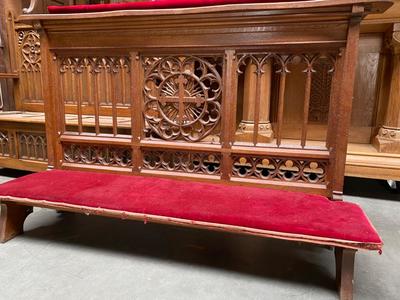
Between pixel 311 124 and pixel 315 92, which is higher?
pixel 315 92

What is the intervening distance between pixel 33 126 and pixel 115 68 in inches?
58.3

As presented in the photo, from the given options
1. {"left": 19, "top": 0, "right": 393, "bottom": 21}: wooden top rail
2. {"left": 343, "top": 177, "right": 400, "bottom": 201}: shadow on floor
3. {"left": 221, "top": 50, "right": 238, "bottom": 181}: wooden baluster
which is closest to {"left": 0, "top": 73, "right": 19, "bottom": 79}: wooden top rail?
{"left": 19, "top": 0, "right": 393, "bottom": 21}: wooden top rail

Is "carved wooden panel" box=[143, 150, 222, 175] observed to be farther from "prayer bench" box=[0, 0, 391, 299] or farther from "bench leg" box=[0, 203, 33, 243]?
"bench leg" box=[0, 203, 33, 243]

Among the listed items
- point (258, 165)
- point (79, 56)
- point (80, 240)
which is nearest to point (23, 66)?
point (79, 56)

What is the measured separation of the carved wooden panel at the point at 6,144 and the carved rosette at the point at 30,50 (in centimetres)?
83

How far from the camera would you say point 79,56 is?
192 centimetres

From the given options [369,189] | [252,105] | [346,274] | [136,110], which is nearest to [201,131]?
[136,110]

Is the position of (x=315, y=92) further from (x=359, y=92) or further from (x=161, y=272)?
(x=161, y=272)

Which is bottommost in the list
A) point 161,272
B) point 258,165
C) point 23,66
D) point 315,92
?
point 161,272

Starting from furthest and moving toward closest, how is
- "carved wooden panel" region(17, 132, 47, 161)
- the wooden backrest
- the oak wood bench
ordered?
"carved wooden panel" region(17, 132, 47, 161) < the wooden backrest < the oak wood bench

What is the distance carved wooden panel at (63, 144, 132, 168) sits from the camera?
78.1 inches

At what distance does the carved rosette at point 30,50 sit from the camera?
3.43 m

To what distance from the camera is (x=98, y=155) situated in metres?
2.02

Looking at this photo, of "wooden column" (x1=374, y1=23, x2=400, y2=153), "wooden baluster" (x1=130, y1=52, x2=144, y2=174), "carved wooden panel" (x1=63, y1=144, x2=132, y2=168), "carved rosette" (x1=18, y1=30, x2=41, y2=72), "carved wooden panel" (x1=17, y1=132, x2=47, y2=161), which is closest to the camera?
"wooden baluster" (x1=130, y1=52, x2=144, y2=174)
